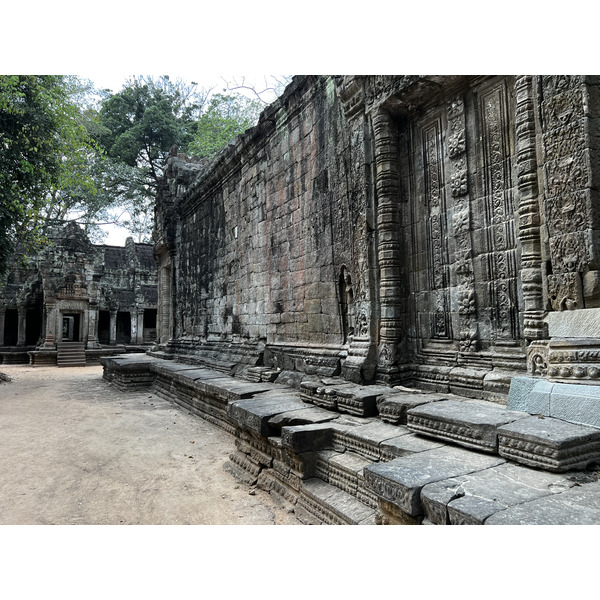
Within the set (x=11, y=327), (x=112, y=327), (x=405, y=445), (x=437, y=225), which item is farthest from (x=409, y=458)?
(x=11, y=327)

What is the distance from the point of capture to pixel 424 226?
462cm

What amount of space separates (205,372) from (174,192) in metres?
7.30

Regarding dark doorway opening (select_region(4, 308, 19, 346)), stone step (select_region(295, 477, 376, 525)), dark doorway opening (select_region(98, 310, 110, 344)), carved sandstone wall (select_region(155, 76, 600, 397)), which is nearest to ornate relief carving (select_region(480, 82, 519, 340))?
carved sandstone wall (select_region(155, 76, 600, 397))

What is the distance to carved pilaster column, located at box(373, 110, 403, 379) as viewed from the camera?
4715mm

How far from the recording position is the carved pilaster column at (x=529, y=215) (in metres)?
3.27

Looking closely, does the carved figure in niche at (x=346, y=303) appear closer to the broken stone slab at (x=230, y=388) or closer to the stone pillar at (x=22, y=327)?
the broken stone slab at (x=230, y=388)

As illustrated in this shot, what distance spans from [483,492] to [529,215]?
216 cm

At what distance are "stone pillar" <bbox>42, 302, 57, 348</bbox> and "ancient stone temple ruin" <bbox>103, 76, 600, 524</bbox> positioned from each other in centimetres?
1548

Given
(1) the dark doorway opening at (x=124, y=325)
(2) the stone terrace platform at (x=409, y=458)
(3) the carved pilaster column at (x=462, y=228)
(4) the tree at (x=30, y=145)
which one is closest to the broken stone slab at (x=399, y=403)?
(2) the stone terrace platform at (x=409, y=458)

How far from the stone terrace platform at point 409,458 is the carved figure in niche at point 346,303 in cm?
73

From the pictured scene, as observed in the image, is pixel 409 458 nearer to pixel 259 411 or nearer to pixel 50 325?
pixel 259 411

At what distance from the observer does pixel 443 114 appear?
4.41 metres

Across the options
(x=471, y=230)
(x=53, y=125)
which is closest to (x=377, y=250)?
(x=471, y=230)

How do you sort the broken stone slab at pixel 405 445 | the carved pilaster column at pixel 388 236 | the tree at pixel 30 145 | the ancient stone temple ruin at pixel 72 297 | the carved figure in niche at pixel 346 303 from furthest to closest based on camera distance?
the ancient stone temple ruin at pixel 72 297, the tree at pixel 30 145, the carved figure in niche at pixel 346 303, the carved pilaster column at pixel 388 236, the broken stone slab at pixel 405 445
